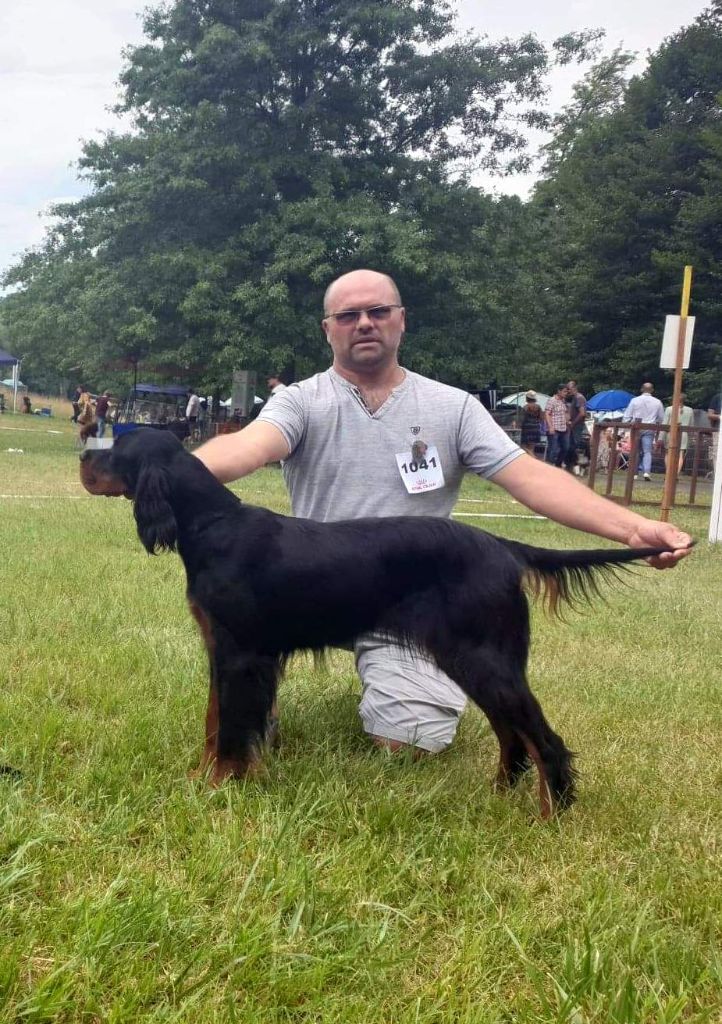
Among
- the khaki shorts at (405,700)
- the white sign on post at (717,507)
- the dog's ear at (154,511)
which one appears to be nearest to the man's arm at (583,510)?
the khaki shorts at (405,700)

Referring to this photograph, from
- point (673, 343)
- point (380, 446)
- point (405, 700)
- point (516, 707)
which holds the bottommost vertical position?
point (405, 700)

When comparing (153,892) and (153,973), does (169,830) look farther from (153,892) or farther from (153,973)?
Result: (153,973)

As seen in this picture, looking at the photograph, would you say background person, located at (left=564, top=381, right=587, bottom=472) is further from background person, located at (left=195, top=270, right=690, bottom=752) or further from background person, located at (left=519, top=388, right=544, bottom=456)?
background person, located at (left=195, top=270, right=690, bottom=752)

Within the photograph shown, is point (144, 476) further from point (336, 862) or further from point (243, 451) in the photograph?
point (336, 862)

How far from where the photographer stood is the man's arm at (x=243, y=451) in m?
2.91

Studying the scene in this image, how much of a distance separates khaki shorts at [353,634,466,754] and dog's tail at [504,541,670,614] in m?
0.54

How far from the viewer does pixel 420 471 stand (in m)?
3.11

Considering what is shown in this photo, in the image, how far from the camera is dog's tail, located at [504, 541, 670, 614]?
2.57m

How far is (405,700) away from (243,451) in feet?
3.21

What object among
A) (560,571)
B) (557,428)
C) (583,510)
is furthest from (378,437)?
(557,428)

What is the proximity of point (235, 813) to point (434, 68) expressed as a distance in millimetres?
18850

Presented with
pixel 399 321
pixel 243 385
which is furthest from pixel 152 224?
pixel 399 321

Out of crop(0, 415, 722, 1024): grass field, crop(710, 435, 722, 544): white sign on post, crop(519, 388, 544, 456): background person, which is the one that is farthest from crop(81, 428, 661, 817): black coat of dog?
crop(519, 388, 544, 456): background person

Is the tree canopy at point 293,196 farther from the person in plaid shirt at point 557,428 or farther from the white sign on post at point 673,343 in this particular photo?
the white sign on post at point 673,343
